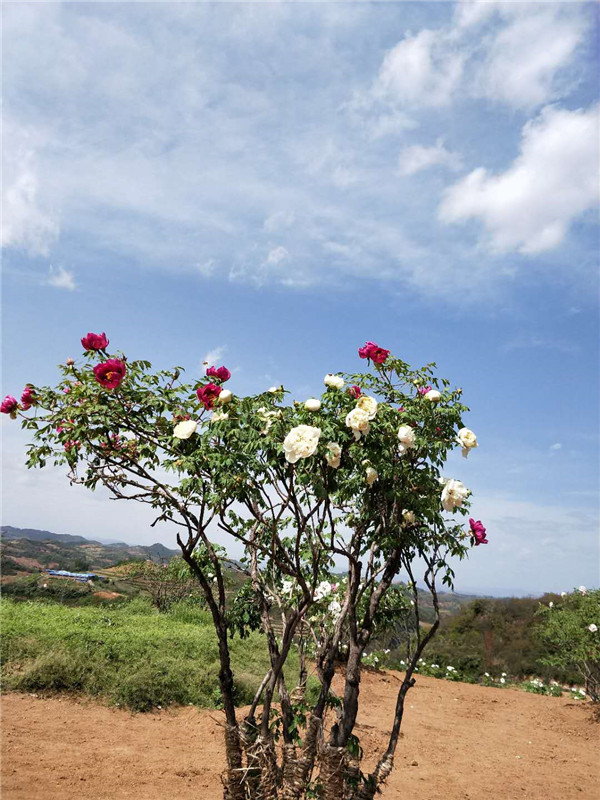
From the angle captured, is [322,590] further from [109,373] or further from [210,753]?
[210,753]

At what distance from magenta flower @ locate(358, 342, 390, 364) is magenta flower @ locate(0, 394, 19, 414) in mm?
2214

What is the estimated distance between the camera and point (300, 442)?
2.82 metres

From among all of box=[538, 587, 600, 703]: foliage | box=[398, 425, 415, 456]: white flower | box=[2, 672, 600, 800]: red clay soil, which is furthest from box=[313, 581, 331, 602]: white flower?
box=[538, 587, 600, 703]: foliage

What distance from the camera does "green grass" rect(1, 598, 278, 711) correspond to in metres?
7.45

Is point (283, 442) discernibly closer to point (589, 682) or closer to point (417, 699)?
point (417, 699)

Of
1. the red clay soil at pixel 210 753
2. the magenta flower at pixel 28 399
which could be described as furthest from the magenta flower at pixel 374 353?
the red clay soil at pixel 210 753

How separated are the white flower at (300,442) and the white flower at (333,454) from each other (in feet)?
0.48

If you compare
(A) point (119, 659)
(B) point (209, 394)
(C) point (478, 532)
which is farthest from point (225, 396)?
(A) point (119, 659)

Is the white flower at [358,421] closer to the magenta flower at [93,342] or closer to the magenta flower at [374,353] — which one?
the magenta flower at [374,353]

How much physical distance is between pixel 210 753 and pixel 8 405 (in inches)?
181

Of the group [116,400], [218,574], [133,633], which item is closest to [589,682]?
[133,633]

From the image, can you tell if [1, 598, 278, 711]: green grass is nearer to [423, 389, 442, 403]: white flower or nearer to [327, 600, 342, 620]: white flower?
[327, 600, 342, 620]: white flower

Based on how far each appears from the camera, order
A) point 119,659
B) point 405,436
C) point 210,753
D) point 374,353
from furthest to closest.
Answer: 1. point 119,659
2. point 210,753
3. point 374,353
4. point 405,436

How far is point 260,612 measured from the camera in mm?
4121
